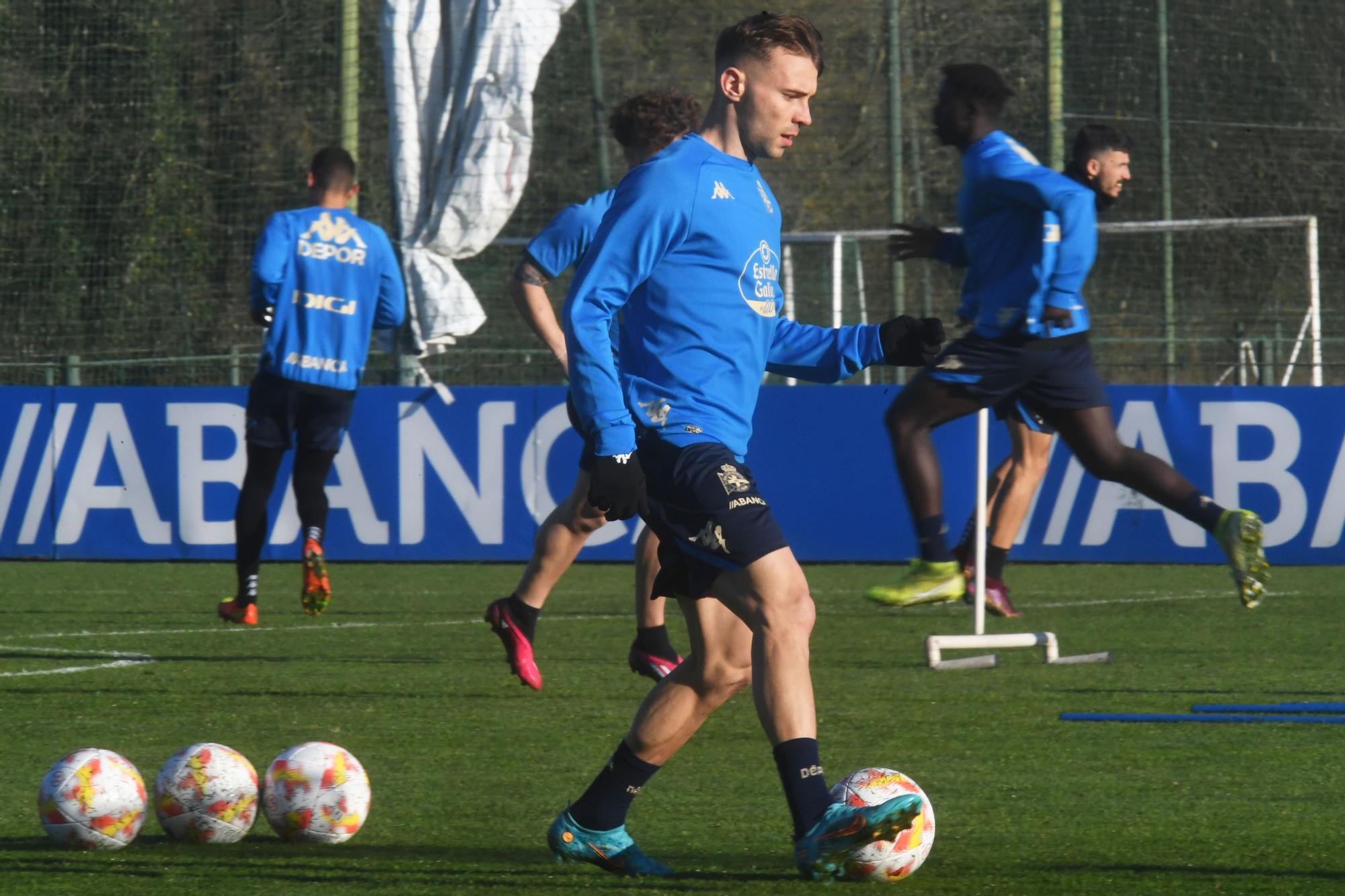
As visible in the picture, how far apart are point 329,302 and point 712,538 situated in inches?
221

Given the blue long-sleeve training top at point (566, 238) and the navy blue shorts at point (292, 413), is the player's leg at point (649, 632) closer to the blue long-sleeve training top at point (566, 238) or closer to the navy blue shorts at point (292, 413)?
the blue long-sleeve training top at point (566, 238)

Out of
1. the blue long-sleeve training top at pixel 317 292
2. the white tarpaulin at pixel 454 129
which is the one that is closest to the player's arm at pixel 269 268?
the blue long-sleeve training top at pixel 317 292

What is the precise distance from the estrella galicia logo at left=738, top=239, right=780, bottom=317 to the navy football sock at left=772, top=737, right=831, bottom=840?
3.04 feet

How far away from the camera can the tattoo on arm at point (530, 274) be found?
Answer: 21.6ft

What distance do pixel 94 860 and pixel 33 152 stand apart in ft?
47.4

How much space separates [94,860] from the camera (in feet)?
13.6

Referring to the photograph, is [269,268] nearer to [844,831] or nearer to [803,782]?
[803,782]

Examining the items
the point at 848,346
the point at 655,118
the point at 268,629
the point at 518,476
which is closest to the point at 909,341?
the point at 848,346

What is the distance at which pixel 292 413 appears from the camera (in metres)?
9.05

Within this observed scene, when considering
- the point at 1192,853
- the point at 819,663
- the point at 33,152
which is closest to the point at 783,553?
the point at 1192,853

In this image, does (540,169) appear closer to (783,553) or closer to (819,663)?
(819,663)

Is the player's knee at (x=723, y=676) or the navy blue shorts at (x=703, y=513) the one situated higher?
the navy blue shorts at (x=703, y=513)

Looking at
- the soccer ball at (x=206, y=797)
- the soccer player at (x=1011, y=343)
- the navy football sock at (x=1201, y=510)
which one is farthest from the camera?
the soccer player at (x=1011, y=343)

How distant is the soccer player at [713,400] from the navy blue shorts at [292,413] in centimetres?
516
